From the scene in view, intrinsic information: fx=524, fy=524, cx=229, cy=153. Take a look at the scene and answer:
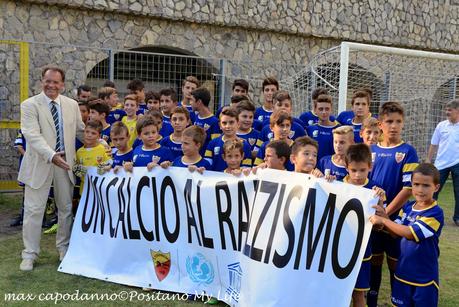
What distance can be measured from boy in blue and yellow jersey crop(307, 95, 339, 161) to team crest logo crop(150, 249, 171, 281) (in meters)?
1.96

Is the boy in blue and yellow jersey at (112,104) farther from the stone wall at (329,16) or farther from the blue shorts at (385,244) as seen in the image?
the blue shorts at (385,244)

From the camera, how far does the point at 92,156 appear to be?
214 inches

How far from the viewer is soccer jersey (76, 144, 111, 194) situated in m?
5.41

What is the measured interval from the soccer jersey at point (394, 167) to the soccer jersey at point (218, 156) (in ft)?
4.23

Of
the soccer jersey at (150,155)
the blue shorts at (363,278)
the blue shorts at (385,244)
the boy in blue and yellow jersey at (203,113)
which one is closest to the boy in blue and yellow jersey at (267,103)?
the boy in blue and yellow jersey at (203,113)

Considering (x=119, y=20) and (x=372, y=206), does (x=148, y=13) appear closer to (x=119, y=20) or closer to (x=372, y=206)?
(x=119, y=20)

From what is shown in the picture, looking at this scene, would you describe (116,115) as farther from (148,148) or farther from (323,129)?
(323,129)

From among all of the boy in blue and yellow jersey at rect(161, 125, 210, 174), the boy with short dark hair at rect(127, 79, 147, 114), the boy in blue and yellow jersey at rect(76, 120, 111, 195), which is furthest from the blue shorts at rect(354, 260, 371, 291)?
the boy with short dark hair at rect(127, 79, 147, 114)

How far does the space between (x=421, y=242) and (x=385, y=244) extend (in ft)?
2.29

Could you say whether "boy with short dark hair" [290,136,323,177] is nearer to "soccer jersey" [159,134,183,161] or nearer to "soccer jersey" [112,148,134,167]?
"soccer jersey" [159,134,183,161]

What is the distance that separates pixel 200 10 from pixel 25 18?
363 centimetres

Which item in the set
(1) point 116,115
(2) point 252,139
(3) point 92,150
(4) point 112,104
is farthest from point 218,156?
(4) point 112,104

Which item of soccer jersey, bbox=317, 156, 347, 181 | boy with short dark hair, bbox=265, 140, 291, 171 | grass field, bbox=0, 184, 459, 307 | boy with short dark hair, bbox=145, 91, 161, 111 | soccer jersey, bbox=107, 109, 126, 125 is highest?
boy with short dark hair, bbox=145, 91, 161, 111

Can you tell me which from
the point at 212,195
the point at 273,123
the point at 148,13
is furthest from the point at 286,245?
the point at 148,13
